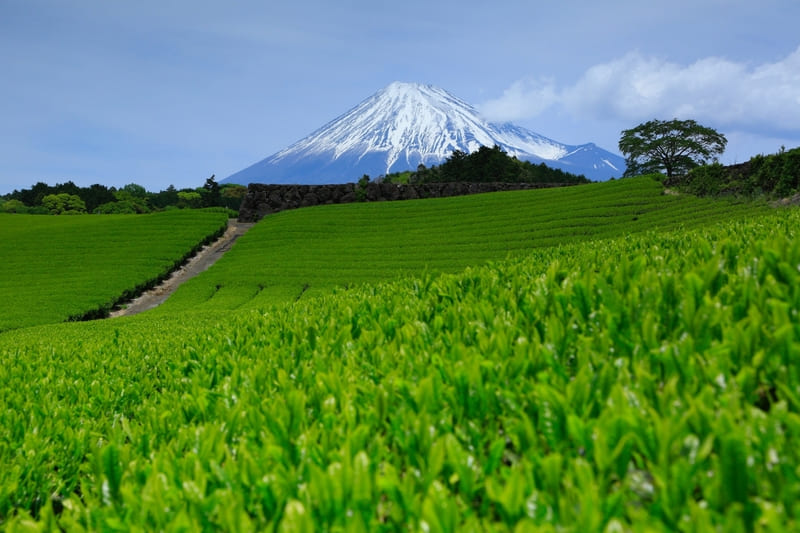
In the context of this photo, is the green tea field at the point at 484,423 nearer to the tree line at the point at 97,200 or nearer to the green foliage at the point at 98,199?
the tree line at the point at 97,200

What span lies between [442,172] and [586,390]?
64256 millimetres

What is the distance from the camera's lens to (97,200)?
261 feet

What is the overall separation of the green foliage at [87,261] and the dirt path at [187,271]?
0.49m

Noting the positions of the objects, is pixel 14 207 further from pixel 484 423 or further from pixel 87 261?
pixel 484 423

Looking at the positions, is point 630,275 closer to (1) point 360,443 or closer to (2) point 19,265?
(1) point 360,443

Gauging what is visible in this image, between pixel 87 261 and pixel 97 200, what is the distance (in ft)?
193

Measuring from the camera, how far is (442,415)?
2047 mm

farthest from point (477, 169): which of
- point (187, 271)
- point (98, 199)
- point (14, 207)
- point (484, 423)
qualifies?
point (14, 207)

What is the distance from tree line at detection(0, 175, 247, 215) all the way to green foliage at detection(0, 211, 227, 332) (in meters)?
27.6

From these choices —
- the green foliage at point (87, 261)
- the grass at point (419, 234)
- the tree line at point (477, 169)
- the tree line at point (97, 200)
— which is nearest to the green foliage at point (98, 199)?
the tree line at point (97, 200)

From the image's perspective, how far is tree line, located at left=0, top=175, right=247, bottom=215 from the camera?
7169cm

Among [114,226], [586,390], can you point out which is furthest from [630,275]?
[114,226]

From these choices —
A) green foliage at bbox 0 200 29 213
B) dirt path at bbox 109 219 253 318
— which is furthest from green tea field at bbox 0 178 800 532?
green foliage at bbox 0 200 29 213

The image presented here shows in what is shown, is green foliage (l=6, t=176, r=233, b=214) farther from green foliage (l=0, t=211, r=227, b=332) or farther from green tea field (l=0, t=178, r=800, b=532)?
green tea field (l=0, t=178, r=800, b=532)
